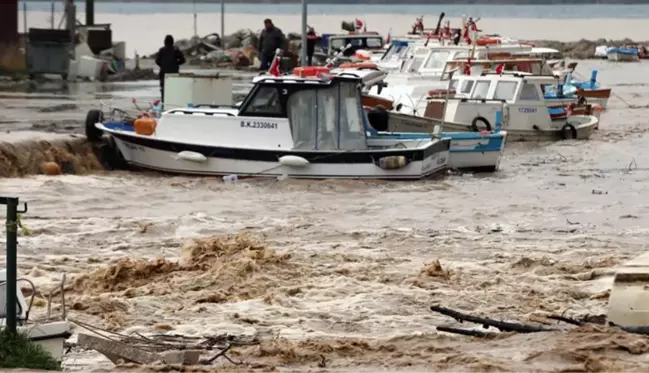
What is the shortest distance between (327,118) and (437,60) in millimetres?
11139

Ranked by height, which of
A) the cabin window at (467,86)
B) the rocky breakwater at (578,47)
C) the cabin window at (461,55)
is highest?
the cabin window at (461,55)

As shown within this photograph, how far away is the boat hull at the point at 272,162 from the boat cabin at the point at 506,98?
210 inches

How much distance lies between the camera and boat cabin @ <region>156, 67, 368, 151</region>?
68.3 ft

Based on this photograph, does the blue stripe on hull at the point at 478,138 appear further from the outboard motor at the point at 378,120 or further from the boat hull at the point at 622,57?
the boat hull at the point at 622,57

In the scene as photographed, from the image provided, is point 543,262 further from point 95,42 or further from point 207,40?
point 207,40

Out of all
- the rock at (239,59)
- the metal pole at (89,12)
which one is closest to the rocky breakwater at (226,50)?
the rock at (239,59)

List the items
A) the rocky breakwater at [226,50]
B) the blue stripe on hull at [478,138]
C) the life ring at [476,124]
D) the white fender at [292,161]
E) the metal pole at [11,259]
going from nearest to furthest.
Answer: the metal pole at [11,259]
the white fender at [292,161]
the blue stripe on hull at [478,138]
the life ring at [476,124]
the rocky breakwater at [226,50]

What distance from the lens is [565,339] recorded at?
29.8 feet

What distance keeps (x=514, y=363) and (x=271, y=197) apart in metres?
11.5

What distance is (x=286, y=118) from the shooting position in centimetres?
2083

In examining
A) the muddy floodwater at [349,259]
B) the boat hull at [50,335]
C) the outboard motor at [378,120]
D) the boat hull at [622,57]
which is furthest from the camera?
the boat hull at [622,57]

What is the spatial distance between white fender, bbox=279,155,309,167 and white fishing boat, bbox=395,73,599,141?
5811 millimetres

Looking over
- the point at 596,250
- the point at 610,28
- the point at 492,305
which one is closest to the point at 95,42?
the point at 596,250

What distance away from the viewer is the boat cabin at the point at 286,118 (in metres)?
20.8
